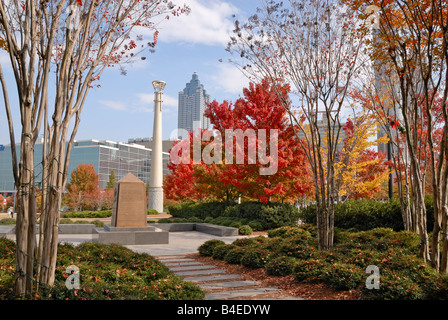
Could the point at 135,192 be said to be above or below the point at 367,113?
below

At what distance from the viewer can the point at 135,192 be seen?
1306 centimetres

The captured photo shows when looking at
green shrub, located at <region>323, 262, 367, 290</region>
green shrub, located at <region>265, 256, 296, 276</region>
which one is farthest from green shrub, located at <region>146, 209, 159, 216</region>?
green shrub, located at <region>323, 262, 367, 290</region>

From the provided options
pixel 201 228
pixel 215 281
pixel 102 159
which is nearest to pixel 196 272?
pixel 215 281

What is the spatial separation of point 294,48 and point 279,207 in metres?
9.55

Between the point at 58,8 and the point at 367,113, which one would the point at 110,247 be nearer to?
the point at 58,8

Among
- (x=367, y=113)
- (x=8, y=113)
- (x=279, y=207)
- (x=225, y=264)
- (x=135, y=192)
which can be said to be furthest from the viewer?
(x=279, y=207)

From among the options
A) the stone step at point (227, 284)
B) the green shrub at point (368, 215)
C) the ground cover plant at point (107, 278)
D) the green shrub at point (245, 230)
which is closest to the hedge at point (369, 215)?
the green shrub at point (368, 215)

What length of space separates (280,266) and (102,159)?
8192cm

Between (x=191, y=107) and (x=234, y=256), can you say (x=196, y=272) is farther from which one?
(x=191, y=107)

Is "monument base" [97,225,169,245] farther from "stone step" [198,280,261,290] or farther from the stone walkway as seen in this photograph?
"stone step" [198,280,261,290]

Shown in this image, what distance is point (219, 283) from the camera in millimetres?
6602

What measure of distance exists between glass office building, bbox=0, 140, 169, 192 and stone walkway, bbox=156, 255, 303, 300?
7649 cm

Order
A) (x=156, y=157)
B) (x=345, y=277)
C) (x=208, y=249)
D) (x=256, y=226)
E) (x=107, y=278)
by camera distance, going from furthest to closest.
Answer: (x=156, y=157) < (x=256, y=226) < (x=208, y=249) < (x=345, y=277) < (x=107, y=278)
